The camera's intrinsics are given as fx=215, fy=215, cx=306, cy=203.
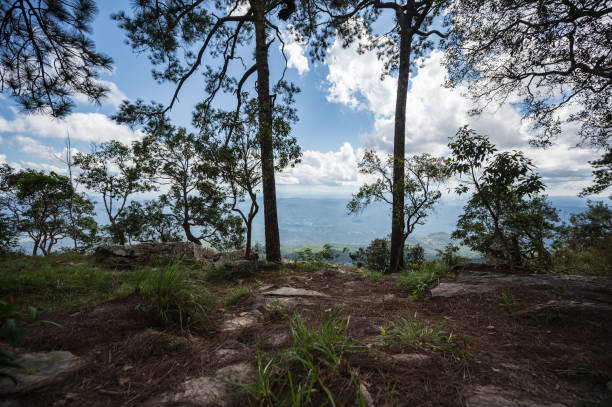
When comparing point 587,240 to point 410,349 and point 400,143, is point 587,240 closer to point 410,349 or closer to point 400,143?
point 400,143

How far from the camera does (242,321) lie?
2287 mm

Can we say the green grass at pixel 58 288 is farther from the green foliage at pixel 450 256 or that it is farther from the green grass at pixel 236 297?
the green foliage at pixel 450 256

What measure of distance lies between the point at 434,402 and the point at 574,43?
8221 mm

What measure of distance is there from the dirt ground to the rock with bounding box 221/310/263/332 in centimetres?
4

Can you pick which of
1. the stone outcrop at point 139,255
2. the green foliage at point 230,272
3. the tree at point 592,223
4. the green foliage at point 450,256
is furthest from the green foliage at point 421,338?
the tree at point 592,223

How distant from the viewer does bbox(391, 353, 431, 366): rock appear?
4.39 feet

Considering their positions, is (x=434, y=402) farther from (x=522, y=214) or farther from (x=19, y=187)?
(x=19, y=187)

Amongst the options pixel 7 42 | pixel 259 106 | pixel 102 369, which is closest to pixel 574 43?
pixel 259 106

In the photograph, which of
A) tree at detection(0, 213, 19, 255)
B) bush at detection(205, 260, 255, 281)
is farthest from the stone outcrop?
tree at detection(0, 213, 19, 255)

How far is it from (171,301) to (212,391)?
1.23m

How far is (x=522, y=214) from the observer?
4.52 metres

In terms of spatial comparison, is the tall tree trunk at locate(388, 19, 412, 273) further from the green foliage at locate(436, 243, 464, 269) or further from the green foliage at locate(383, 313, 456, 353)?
the green foliage at locate(383, 313, 456, 353)

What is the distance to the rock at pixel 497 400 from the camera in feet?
3.46

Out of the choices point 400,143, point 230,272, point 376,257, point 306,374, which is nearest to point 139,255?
point 230,272
